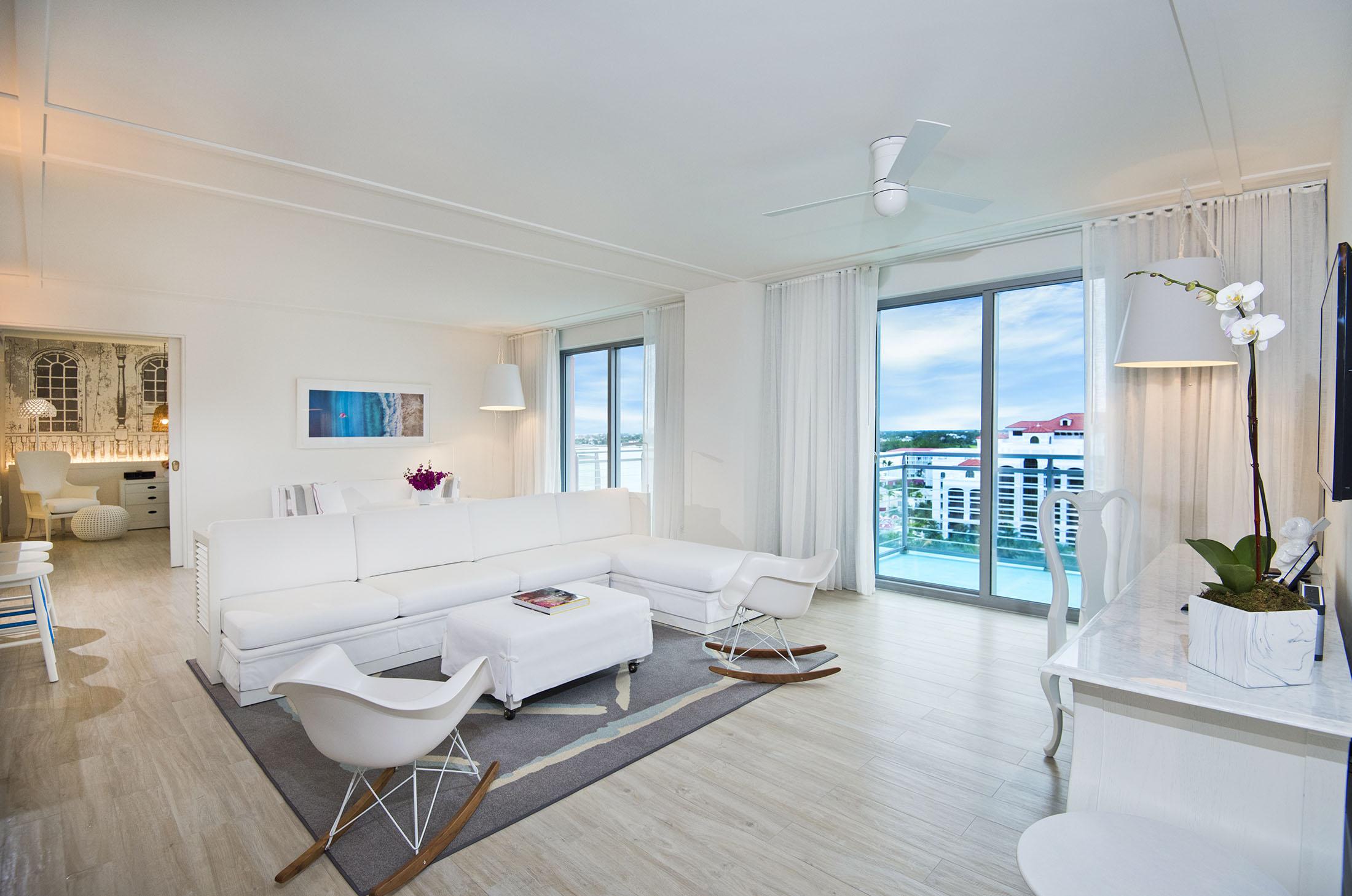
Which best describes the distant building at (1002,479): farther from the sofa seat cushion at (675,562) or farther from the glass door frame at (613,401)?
the glass door frame at (613,401)

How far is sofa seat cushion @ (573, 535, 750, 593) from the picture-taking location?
4.35 meters

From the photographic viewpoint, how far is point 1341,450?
6.08ft

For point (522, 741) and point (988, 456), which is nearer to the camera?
point (522, 741)

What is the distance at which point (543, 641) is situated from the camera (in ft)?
10.3

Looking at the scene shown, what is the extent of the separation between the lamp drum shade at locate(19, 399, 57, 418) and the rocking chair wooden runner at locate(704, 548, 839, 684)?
928cm

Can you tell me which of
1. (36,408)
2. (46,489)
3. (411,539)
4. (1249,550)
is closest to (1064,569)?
(1249,550)

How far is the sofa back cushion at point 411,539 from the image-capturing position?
4.13 meters

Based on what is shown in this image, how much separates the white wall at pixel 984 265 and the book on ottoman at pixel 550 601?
354cm

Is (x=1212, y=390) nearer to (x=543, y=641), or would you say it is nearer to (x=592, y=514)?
(x=543, y=641)

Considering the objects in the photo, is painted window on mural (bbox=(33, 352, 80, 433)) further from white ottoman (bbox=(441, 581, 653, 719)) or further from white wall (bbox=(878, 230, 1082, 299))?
white wall (bbox=(878, 230, 1082, 299))

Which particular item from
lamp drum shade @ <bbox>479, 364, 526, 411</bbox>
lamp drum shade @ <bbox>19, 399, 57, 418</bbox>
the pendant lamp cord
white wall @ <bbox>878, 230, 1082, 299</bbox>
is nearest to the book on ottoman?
white wall @ <bbox>878, 230, 1082, 299</bbox>

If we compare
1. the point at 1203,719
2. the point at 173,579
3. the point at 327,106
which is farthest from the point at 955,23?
the point at 173,579

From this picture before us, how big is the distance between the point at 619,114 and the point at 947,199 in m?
1.61

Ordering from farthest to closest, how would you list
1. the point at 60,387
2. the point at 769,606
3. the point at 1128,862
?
the point at 60,387 → the point at 769,606 → the point at 1128,862
